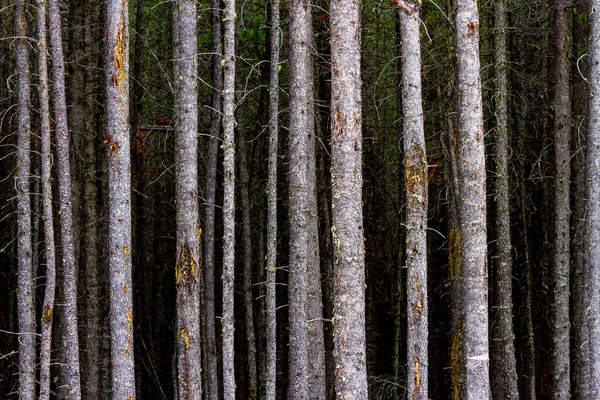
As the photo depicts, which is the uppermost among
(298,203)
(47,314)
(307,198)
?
(307,198)

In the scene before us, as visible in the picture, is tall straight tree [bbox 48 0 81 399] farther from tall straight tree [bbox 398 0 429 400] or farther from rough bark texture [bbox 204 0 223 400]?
tall straight tree [bbox 398 0 429 400]

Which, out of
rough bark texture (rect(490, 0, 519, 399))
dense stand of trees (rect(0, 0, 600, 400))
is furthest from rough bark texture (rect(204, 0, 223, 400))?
rough bark texture (rect(490, 0, 519, 399))

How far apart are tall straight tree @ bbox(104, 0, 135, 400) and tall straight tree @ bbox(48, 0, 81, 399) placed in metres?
0.57

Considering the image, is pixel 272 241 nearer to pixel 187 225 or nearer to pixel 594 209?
pixel 187 225

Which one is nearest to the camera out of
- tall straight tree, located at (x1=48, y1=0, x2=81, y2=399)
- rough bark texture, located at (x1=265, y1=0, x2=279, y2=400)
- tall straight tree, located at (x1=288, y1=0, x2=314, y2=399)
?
tall straight tree, located at (x1=48, y1=0, x2=81, y2=399)

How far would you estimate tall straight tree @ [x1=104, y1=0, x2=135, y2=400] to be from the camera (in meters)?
8.62

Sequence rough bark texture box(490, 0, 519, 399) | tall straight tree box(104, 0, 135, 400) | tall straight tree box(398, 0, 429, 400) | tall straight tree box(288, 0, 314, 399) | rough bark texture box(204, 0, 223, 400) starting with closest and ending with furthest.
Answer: tall straight tree box(398, 0, 429, 400), tall straight tree box(104, 0, 135, 400), tall straight tree box(288, 0, 314, 399), rough bark texture box(490, 0, 519, 399), rough bark texture box(204, 0, 223, 400)

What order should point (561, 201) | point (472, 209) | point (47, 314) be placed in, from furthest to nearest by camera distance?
point (561, 201), point (47, 314), point (472, 209)

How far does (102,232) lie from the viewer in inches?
499

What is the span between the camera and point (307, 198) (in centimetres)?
1052

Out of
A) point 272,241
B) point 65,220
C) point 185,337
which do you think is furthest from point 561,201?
point 65,220

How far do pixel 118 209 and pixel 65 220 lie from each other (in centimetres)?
81

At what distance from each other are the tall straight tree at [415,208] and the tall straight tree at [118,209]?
3.26 metres

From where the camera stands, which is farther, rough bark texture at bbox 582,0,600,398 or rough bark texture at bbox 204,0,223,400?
rough bark texture at bbox 204,0,223,400
